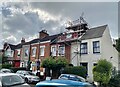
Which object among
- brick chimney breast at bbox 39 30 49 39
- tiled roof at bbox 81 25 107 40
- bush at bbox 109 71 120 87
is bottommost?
bush at bbox 109 71 120 87

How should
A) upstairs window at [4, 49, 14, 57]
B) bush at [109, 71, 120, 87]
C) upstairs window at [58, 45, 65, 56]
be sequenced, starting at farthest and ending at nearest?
upstairs window at [4, 49, 14, 57] → upstairs window at [58, 45, 65, 56] → bush at [109, 71, 120, 87]

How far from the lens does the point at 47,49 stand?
3388 cm

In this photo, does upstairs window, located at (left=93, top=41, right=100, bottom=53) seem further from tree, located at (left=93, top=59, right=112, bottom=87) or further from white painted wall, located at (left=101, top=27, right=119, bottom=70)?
tree, located at (left=93, top=59, right=112, bottom=87)

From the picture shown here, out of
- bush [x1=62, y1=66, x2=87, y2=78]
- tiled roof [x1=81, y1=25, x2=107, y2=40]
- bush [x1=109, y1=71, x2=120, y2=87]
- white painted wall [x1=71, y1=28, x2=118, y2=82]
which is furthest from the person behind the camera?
tiled roof [x1=81, y1=25, x2=107, y2=40]

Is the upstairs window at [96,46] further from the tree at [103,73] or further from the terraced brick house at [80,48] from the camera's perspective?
the tree at [103,73]

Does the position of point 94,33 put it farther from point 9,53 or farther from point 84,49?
point 9,53

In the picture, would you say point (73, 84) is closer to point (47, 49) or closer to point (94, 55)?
point (94, 55)

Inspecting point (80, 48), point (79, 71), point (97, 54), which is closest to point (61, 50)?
point (80, 48)

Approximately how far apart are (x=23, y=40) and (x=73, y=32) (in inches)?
773

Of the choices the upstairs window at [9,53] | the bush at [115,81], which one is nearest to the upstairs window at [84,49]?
the bush at [115,81]

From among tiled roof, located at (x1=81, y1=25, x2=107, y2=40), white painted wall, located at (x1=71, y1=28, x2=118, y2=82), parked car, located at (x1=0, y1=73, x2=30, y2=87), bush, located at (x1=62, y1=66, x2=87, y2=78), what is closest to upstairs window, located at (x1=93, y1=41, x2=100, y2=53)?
white painted wall, located at (x1=71, y1=28, x2=118, y2=82)

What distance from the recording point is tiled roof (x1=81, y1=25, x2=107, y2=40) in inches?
1071

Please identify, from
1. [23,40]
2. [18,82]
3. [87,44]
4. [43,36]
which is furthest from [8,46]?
[18,82]

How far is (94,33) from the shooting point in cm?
2839
